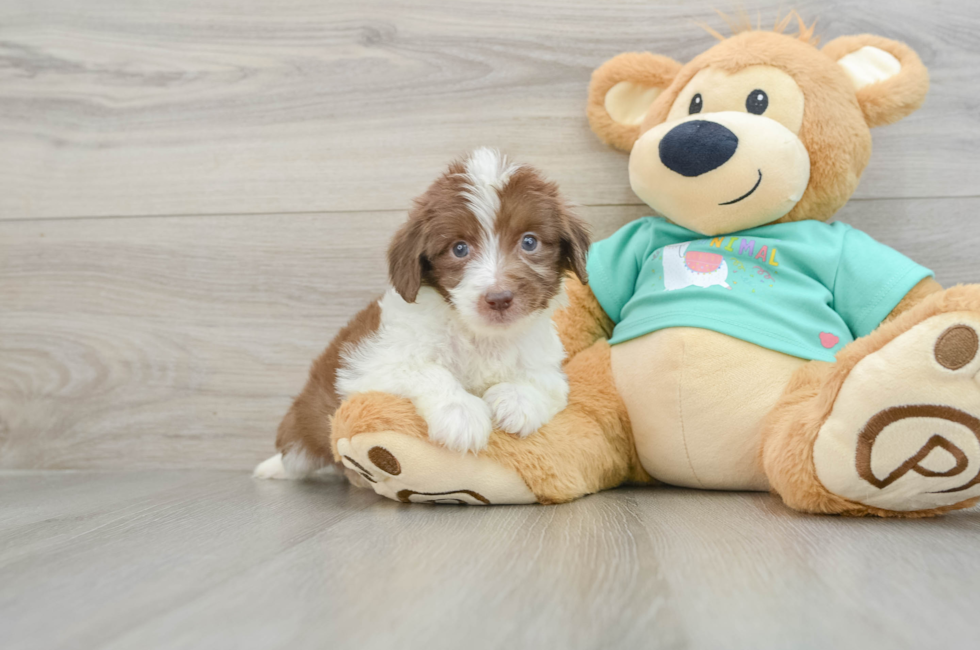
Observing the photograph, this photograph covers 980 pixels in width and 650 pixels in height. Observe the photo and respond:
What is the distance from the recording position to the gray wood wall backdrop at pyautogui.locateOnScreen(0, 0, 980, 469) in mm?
1854

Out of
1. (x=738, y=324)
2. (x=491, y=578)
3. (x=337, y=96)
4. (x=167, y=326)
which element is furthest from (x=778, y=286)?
(x=167, y=326)

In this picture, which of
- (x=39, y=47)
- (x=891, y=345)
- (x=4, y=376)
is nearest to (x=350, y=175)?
(x=39, y=47)

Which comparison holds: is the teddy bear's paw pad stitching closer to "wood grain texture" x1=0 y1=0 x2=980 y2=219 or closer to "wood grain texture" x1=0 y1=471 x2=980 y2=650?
"wood grain texture" x1=0 y1=471 x2=980 y2=650

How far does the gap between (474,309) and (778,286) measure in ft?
2.19

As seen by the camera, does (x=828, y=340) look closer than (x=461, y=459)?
No

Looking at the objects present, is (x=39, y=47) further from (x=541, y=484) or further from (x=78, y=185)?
(x=541, y=484)

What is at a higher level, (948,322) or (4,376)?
(948,322)

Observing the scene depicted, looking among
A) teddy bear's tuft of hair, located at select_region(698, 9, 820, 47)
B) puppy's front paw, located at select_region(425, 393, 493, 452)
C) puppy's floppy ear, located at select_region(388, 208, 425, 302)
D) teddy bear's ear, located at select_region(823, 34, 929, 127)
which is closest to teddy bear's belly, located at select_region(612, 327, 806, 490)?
puppy's front paw, located at select_region(425, 393, 493, 452)

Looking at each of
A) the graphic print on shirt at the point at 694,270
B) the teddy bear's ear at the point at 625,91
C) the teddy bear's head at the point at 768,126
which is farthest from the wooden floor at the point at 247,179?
the graphic print on shirt at the point at 694,270

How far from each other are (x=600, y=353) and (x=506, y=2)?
0.98 meters

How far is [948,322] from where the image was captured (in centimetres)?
105

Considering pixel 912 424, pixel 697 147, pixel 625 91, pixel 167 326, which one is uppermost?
pixel 625 91

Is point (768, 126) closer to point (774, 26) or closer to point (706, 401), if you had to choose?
point (774, 26)

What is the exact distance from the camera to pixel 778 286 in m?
1.46
